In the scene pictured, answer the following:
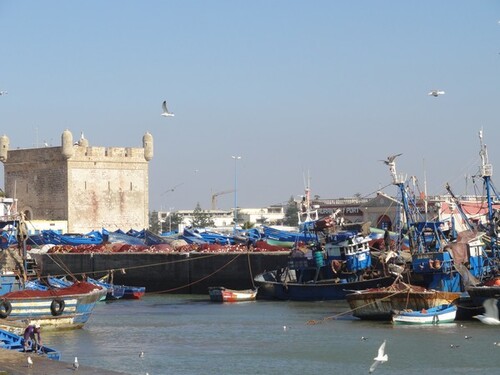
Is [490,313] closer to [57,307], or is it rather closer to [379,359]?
[379,359]

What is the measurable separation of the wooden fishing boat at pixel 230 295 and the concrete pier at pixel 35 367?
925 inches

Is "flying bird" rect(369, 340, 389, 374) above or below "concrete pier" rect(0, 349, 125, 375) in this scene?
below

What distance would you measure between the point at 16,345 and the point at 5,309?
739 centimetres

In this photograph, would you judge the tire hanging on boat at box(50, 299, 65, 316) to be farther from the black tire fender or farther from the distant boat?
the distant boat

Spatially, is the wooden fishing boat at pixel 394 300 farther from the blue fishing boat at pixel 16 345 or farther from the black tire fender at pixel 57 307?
the blue fishing boat at pixel 16 345

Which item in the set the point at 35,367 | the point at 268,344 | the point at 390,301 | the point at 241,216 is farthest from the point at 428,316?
the point at 241,216

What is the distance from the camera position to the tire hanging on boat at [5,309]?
1352 inches

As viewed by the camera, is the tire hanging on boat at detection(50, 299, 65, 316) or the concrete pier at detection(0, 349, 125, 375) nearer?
the concrete pier at detection(0, 349, 125, 375)

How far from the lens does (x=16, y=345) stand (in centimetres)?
2730

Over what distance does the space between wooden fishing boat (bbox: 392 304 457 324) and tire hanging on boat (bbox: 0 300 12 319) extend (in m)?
11.1

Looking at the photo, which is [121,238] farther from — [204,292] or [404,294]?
[404,294]

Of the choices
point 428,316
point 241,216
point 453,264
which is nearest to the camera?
point 428,316

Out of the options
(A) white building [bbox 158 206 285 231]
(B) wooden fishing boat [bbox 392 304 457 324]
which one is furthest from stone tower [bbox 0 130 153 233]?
(A) white building [bbox 158 206 285 231]

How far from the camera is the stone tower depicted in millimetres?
72938
